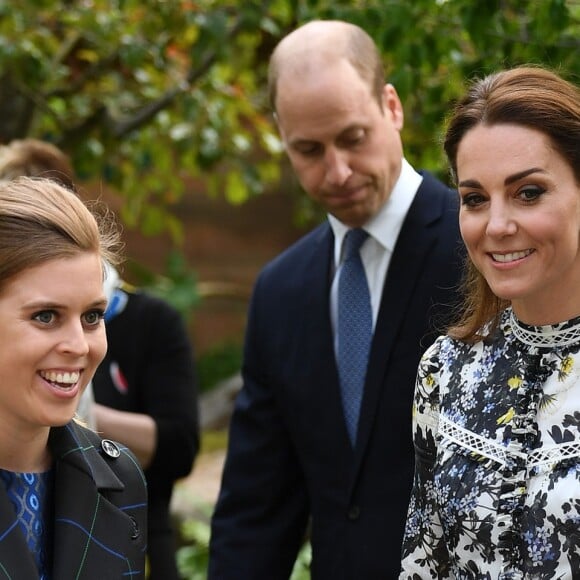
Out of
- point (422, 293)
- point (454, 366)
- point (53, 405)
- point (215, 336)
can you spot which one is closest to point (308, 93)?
point (422, 293)

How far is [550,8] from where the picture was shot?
3648mm

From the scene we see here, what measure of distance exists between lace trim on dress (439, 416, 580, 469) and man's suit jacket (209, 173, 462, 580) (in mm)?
685

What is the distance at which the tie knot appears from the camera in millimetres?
3621

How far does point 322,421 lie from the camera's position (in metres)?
3.55

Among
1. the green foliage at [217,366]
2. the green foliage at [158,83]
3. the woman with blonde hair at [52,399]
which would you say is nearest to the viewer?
the woman with blonde hair at [52,399]

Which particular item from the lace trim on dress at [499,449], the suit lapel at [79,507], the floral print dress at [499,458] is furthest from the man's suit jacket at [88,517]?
the lace trim on dress at [499,449]

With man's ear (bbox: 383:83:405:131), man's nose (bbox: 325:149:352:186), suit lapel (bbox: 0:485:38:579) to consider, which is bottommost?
suit lapel (bbox: 0:485:38:579)

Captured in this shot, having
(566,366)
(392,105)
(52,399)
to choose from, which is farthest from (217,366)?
(566,366)

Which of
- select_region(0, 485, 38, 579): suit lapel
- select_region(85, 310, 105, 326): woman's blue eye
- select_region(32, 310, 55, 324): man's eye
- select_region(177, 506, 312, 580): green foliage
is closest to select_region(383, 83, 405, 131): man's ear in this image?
select_region(85, 310, 105, 326): woman's blue eye

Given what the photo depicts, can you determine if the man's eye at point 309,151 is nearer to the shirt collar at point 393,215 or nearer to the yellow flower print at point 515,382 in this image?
the shirt collar at point 393,215

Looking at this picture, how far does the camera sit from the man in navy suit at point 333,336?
3.43m

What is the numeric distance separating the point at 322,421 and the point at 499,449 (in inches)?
39.6

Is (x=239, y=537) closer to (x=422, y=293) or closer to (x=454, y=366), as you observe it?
(x=422, y=293)

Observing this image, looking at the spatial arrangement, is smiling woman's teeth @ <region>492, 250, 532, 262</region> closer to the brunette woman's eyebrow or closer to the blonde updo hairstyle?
the brunette woman's eyebrow
